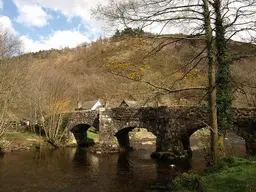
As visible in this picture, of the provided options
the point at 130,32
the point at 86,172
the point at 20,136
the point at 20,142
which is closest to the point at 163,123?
the point at 86,172

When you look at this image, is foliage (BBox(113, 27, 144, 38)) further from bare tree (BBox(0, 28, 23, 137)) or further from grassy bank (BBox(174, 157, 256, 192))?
bare tree (BBox(0, 28, 23, 137))

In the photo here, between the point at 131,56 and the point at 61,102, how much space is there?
978 inches

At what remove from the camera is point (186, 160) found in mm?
23484

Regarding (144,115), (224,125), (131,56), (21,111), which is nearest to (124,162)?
(144,115)

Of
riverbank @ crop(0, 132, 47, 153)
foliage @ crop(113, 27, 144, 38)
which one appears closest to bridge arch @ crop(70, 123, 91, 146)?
riverbank @ crop(0, 132, 47, 153)

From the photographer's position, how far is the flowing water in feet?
52.2

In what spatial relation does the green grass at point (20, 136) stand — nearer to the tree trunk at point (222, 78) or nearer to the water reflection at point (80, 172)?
the water reflection at point (80, 172)

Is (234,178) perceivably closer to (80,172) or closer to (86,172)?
(86,172)

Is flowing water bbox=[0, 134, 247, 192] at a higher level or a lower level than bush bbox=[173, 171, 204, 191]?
lower

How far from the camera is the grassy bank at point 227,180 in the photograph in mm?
9007

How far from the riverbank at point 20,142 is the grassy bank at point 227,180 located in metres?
21.5

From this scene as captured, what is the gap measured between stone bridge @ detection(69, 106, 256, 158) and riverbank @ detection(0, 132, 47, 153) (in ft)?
15.0

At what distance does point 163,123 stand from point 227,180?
16.1m

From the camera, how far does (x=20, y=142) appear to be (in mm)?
31188
